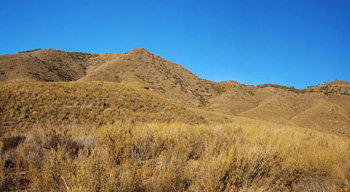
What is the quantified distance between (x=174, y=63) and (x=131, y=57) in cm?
2512

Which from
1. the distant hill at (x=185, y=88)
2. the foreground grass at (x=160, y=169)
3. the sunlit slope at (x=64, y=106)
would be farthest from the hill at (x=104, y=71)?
the foreground grass at (x=160, y=169)

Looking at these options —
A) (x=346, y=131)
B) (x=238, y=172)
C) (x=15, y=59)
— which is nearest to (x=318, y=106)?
(x=346, y=131)

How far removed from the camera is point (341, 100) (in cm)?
4419

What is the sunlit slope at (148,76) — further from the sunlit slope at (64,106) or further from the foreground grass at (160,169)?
the foreground grass at (160,169)

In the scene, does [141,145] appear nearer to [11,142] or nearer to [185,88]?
[11,142]

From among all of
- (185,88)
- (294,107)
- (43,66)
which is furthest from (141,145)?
(43,66)

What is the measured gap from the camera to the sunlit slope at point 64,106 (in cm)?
1048

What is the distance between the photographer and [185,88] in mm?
57000

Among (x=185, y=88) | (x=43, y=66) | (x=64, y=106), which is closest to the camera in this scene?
(x=64, y=106)

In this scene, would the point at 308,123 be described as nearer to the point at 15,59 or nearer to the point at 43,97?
the point at 43,97

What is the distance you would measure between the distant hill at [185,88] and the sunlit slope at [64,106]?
1440 cm

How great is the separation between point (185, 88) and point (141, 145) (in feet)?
174

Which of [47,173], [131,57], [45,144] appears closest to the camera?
[47,173]

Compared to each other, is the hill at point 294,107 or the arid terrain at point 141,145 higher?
the hill at point 294,107
